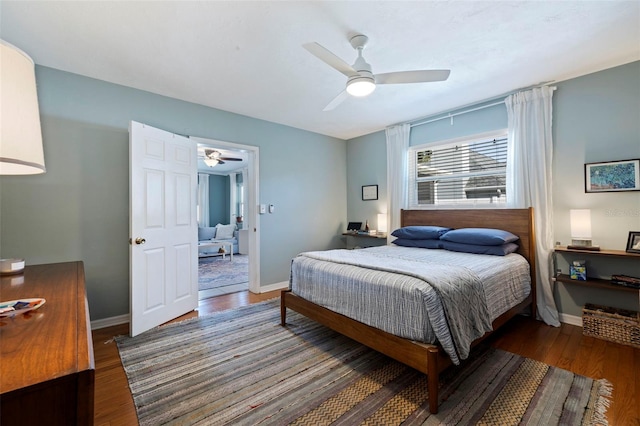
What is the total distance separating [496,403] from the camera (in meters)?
1.74

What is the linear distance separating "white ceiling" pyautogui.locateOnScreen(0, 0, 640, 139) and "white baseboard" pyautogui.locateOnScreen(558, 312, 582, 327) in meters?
2.48

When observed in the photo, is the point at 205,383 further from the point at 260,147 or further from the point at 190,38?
the point at 260,147

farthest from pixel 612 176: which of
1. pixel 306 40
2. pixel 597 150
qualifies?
pixel 306 40

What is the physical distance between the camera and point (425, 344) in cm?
174

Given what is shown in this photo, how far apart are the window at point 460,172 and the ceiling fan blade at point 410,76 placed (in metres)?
1.82

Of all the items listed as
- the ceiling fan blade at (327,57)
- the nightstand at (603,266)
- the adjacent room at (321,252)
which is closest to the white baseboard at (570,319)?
the adjacent room at (321,252)

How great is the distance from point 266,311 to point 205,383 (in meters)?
1.37

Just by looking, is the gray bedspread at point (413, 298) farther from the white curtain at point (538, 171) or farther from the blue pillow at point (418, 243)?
the blue pillow at point (418, 243)

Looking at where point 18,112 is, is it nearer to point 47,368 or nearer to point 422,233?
point 47,368

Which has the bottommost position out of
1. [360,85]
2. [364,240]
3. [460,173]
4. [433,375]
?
[433,375]

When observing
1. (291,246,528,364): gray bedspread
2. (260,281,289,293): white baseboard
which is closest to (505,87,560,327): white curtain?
(291,246,528,364): gray bedspread

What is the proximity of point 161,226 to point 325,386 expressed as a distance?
2.30 meters

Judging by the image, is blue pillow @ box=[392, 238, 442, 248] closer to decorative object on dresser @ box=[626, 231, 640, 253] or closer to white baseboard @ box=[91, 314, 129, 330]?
decorative object on dresser @ box=[626, 231, 640, 253]

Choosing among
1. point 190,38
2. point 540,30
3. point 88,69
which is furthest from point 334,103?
point 88,69
